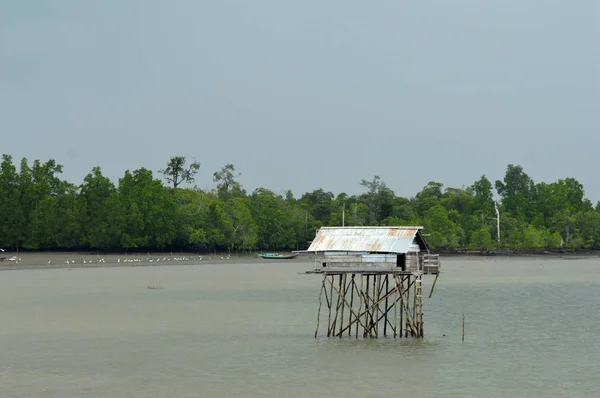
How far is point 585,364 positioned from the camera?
3684 centimetres

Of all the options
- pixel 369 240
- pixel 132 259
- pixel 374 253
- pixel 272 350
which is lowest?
pixel 272 350

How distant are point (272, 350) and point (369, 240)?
7.00 m

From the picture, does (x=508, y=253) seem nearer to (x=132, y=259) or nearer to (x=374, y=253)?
(x=132, y=259)

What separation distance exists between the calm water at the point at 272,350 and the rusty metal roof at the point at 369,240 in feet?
15.3

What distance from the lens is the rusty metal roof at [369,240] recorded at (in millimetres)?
39966

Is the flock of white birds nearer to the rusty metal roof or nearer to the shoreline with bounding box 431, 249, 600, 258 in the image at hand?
the shoreline with bounding box 431, 249, 600, 258

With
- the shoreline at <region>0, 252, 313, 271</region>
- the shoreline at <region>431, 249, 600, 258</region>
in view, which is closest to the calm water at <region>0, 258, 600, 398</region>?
the shoreline at <region>0, 252, 313, 271</region>

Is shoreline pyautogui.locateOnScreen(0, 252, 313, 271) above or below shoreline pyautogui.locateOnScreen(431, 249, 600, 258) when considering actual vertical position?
below

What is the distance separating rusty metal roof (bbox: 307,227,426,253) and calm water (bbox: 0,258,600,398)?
466cm

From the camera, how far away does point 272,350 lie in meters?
40.2

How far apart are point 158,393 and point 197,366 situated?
545 cm

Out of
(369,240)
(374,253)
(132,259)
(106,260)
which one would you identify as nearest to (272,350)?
(374,253)

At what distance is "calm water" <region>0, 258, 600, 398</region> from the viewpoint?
31750mm

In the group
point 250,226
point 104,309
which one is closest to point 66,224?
point 250,226
